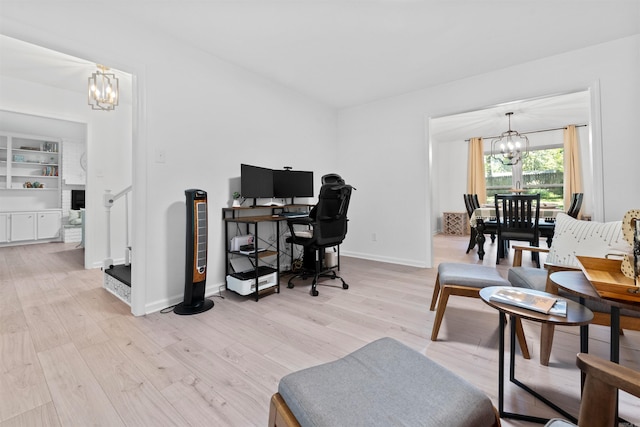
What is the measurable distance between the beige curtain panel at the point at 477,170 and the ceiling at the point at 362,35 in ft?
14.2

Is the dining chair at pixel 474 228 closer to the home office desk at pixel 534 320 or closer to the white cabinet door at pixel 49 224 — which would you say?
the home office desk at pixel 534 320

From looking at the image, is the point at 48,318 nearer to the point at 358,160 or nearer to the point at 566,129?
the point at 358,160

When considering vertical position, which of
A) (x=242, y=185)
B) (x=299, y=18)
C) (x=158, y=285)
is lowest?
(x=158, y=285)

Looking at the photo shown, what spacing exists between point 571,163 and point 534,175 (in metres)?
0.74

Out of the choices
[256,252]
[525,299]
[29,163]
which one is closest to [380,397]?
[525,299]

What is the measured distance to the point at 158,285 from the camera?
7.63ft

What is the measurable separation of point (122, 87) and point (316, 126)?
107 inches

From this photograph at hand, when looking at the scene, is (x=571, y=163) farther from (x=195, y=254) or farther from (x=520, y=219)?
(x=195, y=254)

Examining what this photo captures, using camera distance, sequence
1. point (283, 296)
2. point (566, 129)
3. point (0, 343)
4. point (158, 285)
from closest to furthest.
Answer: point (0, 343), point (158, 285), point (283, 296), point (566, 129)

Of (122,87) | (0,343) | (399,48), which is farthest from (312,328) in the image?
(122,87)

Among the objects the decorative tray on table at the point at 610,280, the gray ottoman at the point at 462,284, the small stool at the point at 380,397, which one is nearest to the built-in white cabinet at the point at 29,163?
the small stool at the point at 380,397

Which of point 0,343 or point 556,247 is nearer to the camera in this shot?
point 0,343

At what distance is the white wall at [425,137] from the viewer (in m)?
2.56

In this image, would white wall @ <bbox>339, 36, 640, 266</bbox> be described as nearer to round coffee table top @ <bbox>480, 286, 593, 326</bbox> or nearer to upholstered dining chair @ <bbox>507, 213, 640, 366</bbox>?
upholstered dining chair @ <bbox>507, 213, 640, 366</bbox>
